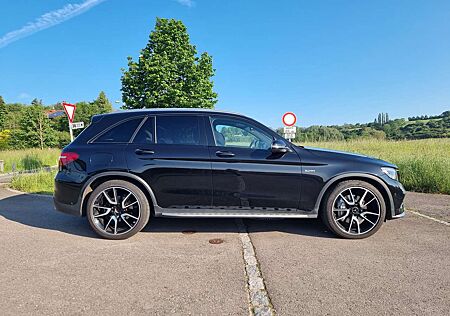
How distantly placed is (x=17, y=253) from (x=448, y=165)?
8995 mm

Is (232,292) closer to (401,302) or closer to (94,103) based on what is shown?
(401,302)

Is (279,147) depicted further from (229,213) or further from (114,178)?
(114,178)

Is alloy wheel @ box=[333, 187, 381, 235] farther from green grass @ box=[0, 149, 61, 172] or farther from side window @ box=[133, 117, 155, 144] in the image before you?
green grass @ box=[0, 149, 61, 172]

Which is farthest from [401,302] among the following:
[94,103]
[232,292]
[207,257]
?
[94,103]

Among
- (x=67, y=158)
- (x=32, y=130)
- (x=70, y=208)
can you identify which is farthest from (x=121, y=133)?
(x=32, y=130)

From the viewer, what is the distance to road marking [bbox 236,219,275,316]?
221 centimetres

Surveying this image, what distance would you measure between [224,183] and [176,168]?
2.27 ft

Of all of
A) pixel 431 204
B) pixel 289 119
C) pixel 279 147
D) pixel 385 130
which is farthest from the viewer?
pixel 385 130

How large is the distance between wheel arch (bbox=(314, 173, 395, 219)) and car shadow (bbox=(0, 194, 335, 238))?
0.57m

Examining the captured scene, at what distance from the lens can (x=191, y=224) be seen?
14.2 ft

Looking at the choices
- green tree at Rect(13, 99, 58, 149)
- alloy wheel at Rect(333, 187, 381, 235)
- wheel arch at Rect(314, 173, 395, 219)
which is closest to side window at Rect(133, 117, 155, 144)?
wheel arch at Rect(314, 173, 395, 219)

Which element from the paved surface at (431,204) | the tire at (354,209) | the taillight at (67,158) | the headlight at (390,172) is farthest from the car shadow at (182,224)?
the paved surface at (431,204)

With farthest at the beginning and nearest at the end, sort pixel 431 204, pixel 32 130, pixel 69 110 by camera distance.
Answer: pixel 32 130 < pixel 69 110 < pixel 431 204

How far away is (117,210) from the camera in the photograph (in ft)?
12.5
